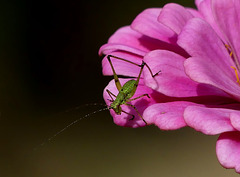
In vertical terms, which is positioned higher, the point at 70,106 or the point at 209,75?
the point at 209,75

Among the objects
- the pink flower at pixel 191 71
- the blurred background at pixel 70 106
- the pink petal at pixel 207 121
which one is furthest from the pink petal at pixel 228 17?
the blurred background at pixel 70 106

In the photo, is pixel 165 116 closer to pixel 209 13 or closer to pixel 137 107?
pixel 137 107

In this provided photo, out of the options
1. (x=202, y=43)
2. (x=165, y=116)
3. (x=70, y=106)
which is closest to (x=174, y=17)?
(x=202, y=43)

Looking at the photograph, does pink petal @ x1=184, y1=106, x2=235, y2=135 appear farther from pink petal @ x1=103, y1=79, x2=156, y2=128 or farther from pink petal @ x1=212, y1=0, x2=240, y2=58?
pink petal @ x1=212, y1=0, x2=240, y2=58

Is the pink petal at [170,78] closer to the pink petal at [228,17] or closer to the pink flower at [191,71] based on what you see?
the pink flower at [191,71]

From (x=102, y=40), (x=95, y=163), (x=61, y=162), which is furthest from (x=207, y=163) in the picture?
(x=102, y=40)

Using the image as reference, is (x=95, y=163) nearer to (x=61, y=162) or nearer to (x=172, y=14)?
(x=61, y=162)

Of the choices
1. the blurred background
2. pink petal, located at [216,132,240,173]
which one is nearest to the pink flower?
pink petal, located at [216,132,240,173]
